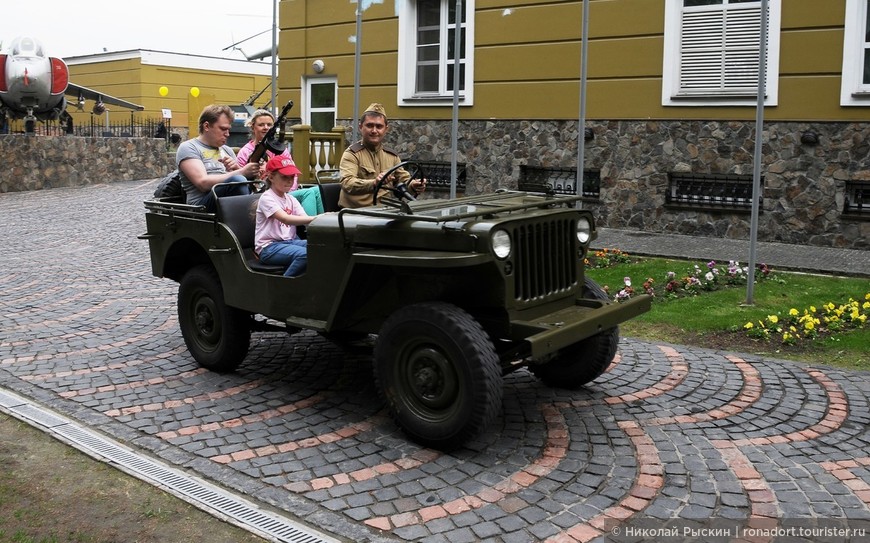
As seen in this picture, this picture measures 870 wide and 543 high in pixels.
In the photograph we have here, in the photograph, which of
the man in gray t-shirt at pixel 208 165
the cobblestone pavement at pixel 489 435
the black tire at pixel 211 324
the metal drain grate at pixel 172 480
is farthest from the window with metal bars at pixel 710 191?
the metal drain grate at pixel 172 480

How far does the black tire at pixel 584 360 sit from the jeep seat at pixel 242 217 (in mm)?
2188

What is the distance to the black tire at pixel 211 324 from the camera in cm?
645

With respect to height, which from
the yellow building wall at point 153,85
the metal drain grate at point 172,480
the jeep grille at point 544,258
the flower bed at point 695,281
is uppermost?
the yellow building wall at point 153,85

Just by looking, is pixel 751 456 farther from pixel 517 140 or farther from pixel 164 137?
pixel 164 137

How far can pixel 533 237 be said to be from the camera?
5230 millimetres

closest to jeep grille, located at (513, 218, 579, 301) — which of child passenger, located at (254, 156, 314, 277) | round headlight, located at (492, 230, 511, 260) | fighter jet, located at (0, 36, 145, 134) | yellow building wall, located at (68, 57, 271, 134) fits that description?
round headlight, located at (492, 230, 511, 260)

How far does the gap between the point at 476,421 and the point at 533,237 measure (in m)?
1.17

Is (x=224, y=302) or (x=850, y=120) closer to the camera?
(x=224, y=302)

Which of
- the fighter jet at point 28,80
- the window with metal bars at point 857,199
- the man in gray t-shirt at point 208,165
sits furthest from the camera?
the fighter jet at point 28,80

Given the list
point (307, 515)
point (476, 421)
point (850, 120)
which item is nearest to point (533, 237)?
point (476, 421)

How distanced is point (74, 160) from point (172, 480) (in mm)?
23995

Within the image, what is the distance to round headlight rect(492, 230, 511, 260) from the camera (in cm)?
485

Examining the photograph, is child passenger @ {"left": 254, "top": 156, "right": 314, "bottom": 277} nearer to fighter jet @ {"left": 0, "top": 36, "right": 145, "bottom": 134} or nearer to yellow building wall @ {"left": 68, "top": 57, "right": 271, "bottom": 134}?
fighter jet @ {"left": 0, "top": 36, "right": 145, "bottom": 134}

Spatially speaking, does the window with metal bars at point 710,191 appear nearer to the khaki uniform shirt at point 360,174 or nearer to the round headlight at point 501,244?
the khaki uniform shirt at point 360,174
